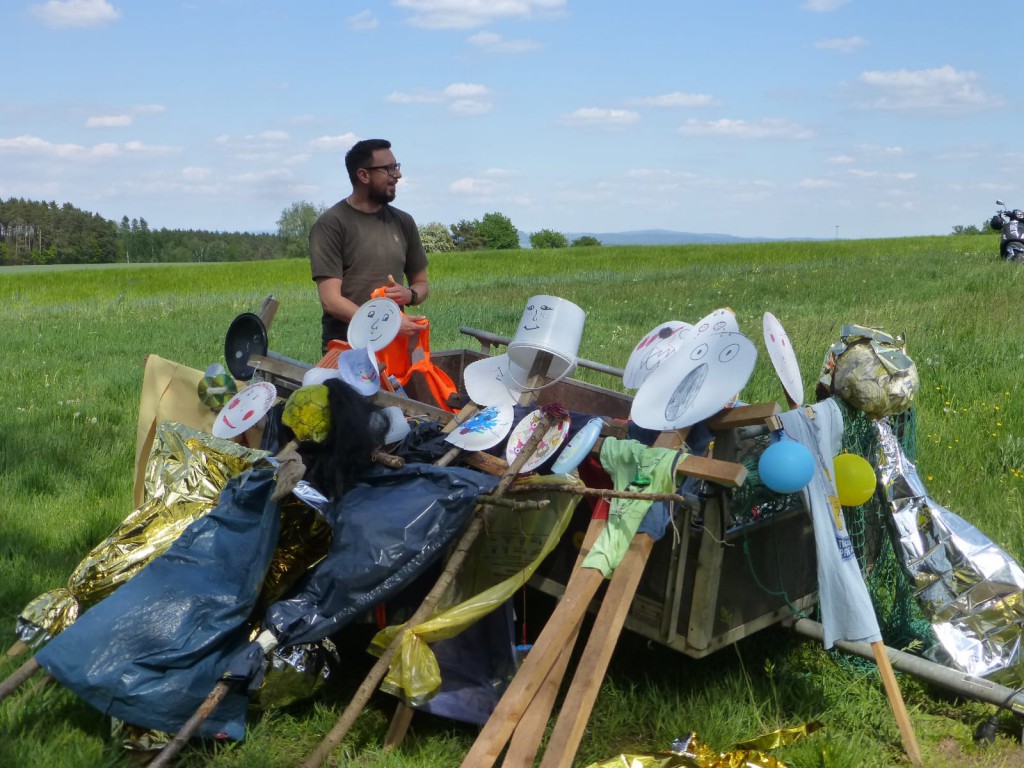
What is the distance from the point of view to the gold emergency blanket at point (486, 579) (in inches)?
108

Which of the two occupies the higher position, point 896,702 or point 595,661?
point 595,661

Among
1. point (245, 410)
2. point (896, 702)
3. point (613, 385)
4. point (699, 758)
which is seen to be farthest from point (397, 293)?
point (613, 385)

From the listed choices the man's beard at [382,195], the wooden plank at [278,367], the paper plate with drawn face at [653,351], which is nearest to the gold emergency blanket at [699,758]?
the paper plate with drawn face at [653,351]

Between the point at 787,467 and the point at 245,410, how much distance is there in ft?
6.86

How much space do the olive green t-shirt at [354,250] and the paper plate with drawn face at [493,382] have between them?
51.1 inches

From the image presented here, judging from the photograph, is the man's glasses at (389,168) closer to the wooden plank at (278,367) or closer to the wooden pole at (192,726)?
the wooden plank at (278,367)

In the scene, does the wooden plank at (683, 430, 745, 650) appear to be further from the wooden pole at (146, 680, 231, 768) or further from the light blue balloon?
the wooden pole at (146, 680, 231, 768)

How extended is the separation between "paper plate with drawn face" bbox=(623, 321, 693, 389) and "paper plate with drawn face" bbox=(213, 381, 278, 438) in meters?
1.35

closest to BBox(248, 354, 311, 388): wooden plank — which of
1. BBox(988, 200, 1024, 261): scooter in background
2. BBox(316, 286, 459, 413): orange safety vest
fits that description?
BBox(316, 286, 459, 413): orange safety vest

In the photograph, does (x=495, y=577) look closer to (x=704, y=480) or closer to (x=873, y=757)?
(x=704, y=480)

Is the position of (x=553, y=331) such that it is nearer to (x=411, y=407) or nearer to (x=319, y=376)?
(x=411, y=407)

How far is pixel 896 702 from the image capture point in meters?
2.78

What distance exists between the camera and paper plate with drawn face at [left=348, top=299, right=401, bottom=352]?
379 cm

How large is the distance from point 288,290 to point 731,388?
755 inches
